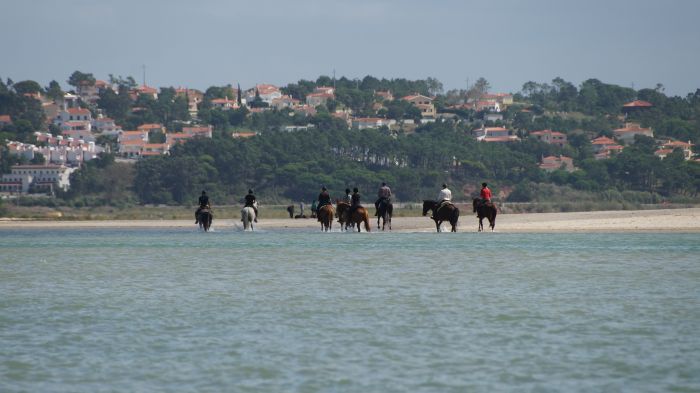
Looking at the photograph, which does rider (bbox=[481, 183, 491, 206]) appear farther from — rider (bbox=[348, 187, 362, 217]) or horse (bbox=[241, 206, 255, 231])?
horse (bbox=[241, 206, 255, 231])

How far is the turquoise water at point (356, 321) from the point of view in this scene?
616 inches

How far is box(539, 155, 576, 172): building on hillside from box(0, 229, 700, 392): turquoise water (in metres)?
119

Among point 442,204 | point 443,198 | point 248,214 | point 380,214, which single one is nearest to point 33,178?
point 248,214

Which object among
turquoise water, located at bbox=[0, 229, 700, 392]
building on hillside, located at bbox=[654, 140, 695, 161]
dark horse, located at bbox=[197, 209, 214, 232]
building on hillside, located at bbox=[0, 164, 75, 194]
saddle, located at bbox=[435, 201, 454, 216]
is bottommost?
turquoise water, located at bbox=[0, 229, 700, 392]

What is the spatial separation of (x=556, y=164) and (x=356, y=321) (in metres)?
140

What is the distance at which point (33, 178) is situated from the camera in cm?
14975

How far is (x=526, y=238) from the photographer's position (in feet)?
142

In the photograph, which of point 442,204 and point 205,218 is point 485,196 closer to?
point 442,204

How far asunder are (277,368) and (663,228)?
1304 inches

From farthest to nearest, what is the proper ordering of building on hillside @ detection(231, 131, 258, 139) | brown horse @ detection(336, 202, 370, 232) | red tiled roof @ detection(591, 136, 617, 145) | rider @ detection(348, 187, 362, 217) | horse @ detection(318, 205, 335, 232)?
red tiled roof @ detection(591, 136, 617, 145) → building on hillside @ detection(231, 131, 258, 139) → horse @ detection(318, 205, 335, 232) → brown horse @ detection(336, 202, 370, 232) → rider @ detection(348, 187, 362, 217)

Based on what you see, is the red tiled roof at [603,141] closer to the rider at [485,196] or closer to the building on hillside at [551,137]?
the building on hillside at [551,137]

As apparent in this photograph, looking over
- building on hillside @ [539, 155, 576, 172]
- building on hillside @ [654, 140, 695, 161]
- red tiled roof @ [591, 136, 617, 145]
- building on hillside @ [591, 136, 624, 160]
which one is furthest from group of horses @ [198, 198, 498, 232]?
red tiled roof @ [591, 136, 617, 145]

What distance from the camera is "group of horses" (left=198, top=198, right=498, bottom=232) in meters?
42.4

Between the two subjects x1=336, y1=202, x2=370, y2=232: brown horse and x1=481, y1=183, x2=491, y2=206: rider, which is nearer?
x1=481, y1=183, x2=491, y2=206: rider
